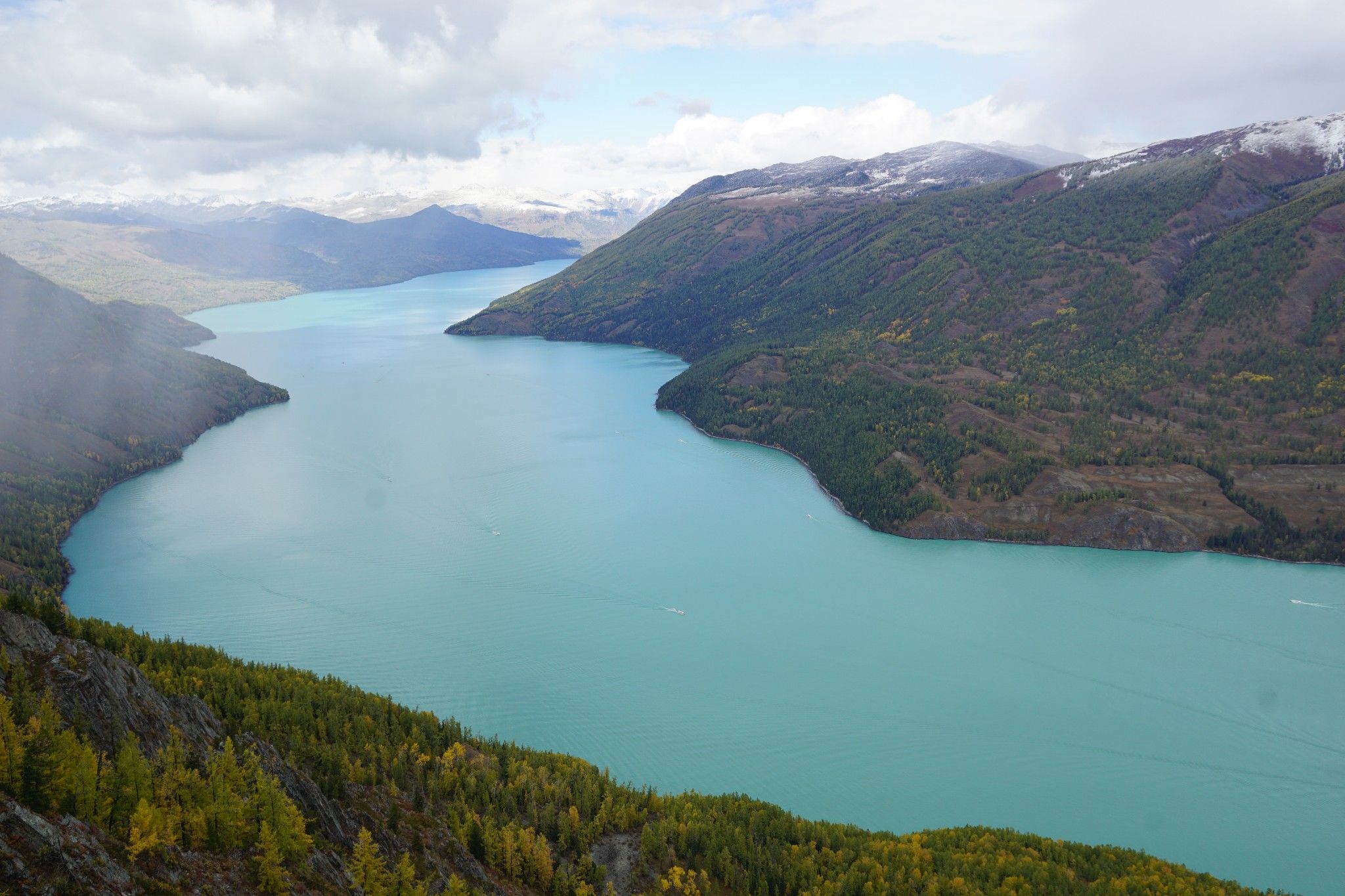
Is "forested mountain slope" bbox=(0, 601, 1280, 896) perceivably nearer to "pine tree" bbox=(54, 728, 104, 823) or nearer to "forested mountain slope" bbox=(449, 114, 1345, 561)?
"pine tree" bbox=(54, 728, 104, 823)

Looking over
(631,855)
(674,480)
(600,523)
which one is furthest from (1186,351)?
(631,855)

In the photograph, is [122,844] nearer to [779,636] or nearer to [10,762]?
[10,762]

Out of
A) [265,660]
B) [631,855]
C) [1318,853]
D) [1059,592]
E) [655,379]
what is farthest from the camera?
[655,379]

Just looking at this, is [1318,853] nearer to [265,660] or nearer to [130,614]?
[265,660]

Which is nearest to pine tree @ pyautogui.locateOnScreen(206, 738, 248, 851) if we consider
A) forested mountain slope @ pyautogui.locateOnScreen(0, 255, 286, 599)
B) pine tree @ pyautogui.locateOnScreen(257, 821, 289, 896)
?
pine tree @ pyautogui.locateOnScreen(257, 821, 289, 896)

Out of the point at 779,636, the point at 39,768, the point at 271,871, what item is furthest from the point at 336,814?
the point at 779,636

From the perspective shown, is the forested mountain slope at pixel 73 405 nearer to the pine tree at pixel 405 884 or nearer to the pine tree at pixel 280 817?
the pine tree at pixel 280 817
